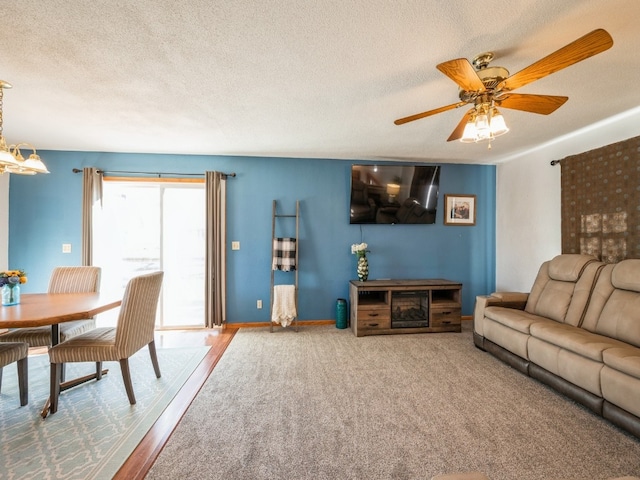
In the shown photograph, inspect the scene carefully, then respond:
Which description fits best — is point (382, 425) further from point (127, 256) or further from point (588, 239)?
point (127, 256)

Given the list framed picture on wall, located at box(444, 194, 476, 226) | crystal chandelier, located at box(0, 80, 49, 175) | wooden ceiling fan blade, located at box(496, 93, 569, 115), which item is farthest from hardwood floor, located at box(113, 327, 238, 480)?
framed picture on wall, located at box(444, 194, 476, 226)

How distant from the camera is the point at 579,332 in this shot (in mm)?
2352

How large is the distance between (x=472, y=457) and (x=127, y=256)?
449cm

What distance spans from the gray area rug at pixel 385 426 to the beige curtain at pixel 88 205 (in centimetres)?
252

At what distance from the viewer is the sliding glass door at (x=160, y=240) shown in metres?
3.92

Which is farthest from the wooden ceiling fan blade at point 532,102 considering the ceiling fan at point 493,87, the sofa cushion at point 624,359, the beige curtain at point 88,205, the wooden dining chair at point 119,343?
the beige curtain at point 88,205

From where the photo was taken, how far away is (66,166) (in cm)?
380

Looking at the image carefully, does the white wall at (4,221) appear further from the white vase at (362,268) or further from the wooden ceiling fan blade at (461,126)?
the wooden ceiling fan blade at (461,126)

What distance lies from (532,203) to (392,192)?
1.91 metres

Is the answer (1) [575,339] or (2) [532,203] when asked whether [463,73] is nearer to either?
(1) [575,339]

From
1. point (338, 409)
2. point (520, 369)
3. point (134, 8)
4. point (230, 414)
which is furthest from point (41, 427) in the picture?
point (520, 369)

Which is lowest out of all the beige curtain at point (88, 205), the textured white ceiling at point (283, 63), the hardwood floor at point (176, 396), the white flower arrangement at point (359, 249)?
the hardwood floor at point (176, 396)

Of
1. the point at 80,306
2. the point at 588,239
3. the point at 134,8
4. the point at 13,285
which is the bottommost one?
the point at 80,306

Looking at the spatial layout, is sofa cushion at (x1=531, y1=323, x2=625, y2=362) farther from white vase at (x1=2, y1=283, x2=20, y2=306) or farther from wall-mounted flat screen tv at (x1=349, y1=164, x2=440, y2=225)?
white vase at (x1=2, y1=283, x2=20, y2=306)
